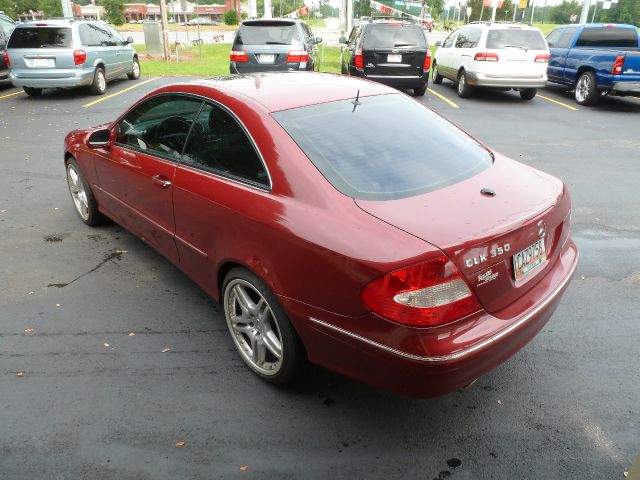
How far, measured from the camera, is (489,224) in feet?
7.40

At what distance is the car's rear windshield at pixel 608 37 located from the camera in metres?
12.3

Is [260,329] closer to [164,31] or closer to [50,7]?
[164,31]

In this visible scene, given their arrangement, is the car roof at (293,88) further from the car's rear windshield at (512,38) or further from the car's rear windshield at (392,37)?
the car's rear windshield at (512,38)

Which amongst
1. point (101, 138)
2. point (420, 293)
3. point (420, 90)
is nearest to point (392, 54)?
point (420, 90)

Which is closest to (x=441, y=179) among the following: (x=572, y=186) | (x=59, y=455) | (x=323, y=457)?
(x=323, y=457)

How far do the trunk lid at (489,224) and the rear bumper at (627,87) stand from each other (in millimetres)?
10070

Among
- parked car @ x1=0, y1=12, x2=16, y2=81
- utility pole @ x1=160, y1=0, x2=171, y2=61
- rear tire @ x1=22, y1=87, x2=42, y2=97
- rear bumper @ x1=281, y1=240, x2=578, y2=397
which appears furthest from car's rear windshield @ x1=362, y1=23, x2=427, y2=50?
utility pole @ x1=160, y1=0, x2=171, y2=61

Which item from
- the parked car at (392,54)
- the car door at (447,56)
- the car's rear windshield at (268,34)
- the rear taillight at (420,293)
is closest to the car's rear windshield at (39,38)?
the car's rear windshield at (268,34)

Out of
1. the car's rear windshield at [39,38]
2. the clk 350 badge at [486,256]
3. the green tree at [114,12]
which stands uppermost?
the green tree at [114,12]

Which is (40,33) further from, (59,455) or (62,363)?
(59,455)

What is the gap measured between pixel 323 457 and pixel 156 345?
1378 mm

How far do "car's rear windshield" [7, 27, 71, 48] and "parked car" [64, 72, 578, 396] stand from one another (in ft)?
31.7

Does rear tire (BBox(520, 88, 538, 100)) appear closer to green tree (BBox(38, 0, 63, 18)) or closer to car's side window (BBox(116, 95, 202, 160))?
car's side window (BBox(116, 95, 202, 160))

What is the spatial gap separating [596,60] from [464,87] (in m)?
2.93
